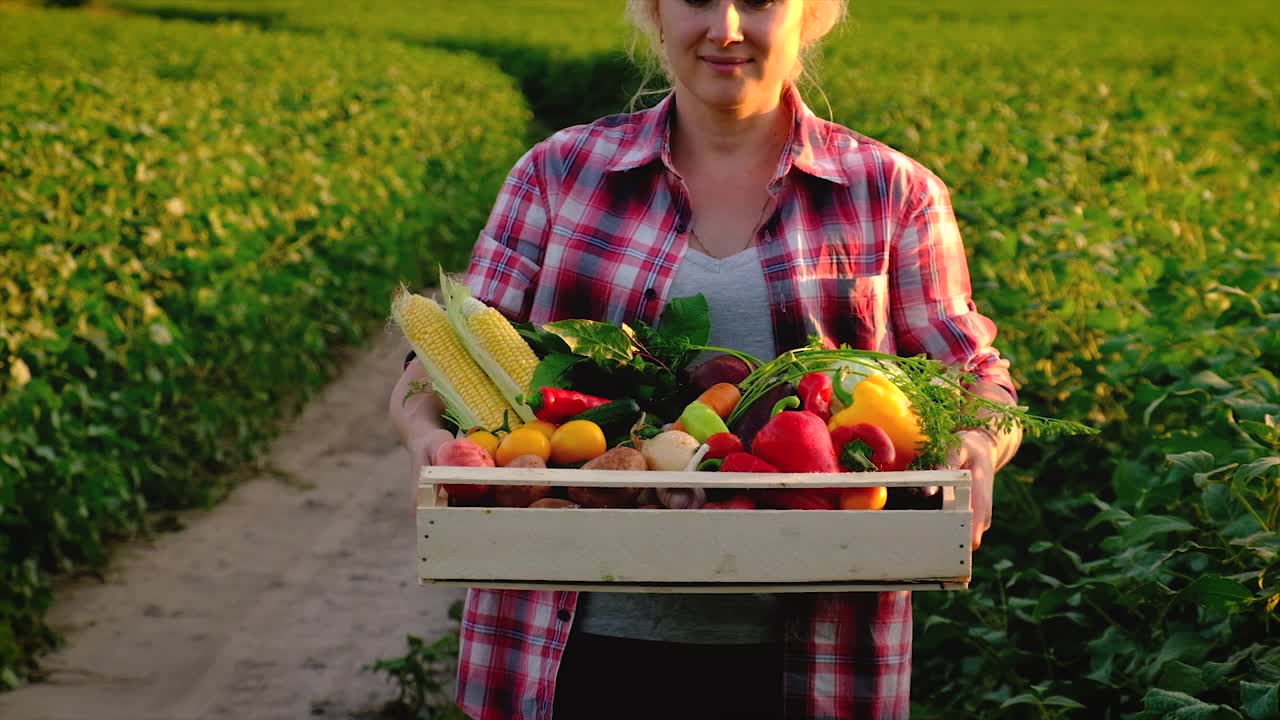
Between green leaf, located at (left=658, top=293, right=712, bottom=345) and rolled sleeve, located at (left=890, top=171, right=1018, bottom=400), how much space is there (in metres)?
0.34

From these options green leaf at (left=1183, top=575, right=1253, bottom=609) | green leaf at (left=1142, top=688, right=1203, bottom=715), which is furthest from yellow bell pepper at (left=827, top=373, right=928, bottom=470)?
green leaf at (left=1183, top=575, right=1253, bottom=609)

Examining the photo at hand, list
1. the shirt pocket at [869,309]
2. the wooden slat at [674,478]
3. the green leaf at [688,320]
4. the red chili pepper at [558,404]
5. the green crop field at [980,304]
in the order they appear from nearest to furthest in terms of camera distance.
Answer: the wooden slat at [674,478] → the red chili pepper at [558,404] → the green leaf at [688,320] → the shirt pocket at [869,309] → the green crop field at [980,304]

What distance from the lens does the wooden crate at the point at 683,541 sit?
1633 millimetres

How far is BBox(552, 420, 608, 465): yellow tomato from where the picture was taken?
5.94ft

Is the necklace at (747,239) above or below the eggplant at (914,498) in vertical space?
above

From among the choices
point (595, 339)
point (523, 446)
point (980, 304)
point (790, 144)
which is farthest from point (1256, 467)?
point (980, 304)

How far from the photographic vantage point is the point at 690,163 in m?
2.22

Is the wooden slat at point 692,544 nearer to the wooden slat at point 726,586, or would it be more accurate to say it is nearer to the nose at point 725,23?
the wooden slat at point 726,586

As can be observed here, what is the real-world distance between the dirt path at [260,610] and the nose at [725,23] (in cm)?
288

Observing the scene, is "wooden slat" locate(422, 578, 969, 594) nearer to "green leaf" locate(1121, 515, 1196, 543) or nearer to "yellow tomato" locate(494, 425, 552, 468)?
"yellow tomato" locate(494, 425, 552, 468)

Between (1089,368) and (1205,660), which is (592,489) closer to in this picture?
(1205,660)

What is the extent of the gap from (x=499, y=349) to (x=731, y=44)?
0.57 m

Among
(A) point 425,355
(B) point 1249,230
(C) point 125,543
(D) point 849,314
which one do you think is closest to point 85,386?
(C) point 125,543

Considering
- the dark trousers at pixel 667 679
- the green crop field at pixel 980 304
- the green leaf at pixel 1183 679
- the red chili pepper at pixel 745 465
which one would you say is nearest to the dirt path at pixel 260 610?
the green crop field at pixel 980 304
